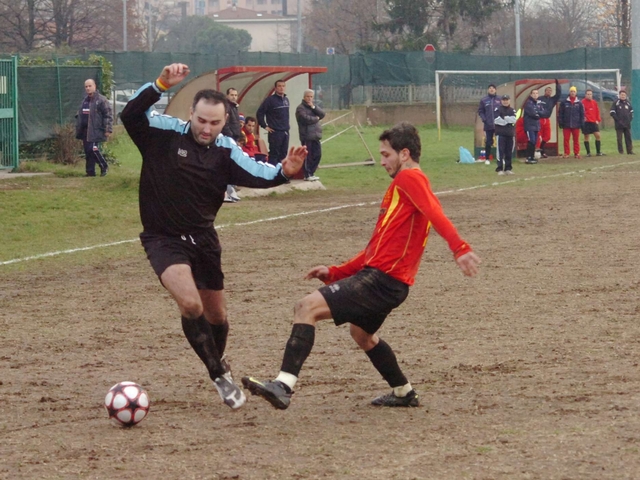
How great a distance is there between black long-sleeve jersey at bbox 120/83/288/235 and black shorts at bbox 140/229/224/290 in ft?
0.15

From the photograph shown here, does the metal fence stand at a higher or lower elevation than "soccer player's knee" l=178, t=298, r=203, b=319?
higher

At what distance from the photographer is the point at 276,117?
19078mm

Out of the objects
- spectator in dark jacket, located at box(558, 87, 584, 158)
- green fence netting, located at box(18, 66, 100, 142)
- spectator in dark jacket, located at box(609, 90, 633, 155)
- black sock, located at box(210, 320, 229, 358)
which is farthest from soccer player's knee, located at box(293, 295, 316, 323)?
spectator in dark jacket, located at box(609, 90, 633, 155)

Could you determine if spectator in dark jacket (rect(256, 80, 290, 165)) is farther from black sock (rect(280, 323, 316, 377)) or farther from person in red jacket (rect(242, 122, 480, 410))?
black sock (rect(280, 323, 316, 377))

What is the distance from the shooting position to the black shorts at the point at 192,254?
5.73 m

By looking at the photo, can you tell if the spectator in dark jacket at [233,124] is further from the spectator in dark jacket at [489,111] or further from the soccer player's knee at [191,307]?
the soccer player's knee at [191,307]

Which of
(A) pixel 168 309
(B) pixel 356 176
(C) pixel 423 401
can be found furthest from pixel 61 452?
(B) pixel 356 176

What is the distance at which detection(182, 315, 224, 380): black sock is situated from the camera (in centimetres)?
573

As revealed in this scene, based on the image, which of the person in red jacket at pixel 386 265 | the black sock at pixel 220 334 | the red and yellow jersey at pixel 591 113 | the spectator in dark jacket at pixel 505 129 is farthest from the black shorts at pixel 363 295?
the red and yellow jersey at pixel 591 113

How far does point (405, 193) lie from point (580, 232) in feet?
26.7

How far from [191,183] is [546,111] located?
2066 centimetres

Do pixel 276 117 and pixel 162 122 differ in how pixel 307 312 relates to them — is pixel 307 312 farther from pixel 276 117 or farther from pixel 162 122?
pixel 276 117

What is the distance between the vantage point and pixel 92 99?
20.1 m

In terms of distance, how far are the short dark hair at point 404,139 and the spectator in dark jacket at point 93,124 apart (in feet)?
50.2
